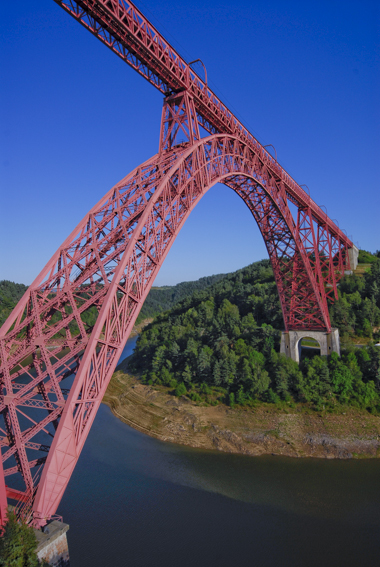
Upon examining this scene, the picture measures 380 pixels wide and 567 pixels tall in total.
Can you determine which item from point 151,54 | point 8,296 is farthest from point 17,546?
point 8,296

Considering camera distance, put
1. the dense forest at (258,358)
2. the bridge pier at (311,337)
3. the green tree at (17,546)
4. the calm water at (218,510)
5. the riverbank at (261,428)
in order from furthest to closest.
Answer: the bridge pier at (311,337), the dense forest at (258,358), the riverbank at (261,428), the calm water at (218,510), the green tree at (17,546)

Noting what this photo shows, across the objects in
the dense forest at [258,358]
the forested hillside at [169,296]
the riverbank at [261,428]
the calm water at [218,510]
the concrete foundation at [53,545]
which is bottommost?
the calm water at [218,510]

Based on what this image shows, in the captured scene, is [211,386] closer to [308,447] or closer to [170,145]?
[308,447]

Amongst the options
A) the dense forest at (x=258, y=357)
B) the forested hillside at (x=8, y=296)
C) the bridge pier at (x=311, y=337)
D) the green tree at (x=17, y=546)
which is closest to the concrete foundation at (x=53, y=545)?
the green tree at (x=17, y=546)

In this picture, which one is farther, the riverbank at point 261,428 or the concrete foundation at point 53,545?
the riverbank at point 261,428

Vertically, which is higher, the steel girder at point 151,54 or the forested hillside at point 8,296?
the steel girder at point 151,54

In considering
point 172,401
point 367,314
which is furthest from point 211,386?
point 367,314

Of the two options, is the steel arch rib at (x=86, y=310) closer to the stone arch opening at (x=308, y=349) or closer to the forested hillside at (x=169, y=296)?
the stone arch opening at (x=308, y=349)
